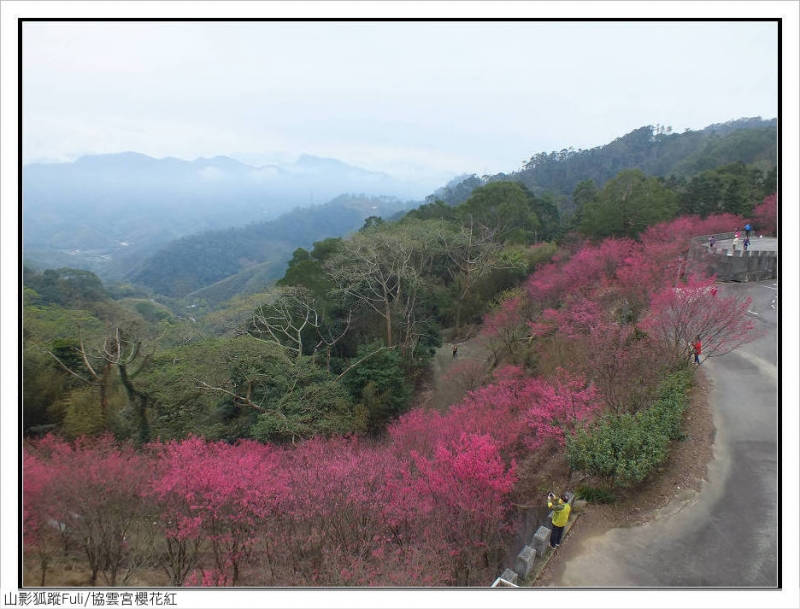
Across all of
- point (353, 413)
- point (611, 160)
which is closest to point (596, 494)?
point (353, 413)

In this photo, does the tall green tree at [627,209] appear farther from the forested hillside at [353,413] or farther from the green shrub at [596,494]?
the green shrub at [596,494]

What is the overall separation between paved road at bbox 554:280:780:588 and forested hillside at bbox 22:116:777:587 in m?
0.89

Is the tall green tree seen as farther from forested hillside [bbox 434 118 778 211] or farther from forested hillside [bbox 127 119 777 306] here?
forested hillside [bbox 434 118 778 211]

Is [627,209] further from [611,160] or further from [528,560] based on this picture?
[611,160]

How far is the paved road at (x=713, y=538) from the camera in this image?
20.8ft

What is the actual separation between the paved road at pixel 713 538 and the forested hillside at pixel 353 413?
0.89 metres

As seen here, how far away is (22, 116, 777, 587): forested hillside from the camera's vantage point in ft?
24.3

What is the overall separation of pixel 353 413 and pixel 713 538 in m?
10.7

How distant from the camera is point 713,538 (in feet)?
22.2

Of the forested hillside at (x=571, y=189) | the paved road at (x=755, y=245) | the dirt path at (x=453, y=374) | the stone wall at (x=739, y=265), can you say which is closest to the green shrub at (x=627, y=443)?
the dirt path at (x=453, y=374)

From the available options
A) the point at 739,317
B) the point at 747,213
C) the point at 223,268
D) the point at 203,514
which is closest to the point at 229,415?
the point at 203,514

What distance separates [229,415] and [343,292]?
789 cm

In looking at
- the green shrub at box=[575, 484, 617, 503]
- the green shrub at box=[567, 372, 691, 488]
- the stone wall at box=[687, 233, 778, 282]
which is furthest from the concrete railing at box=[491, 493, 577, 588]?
the stone wall at box=[687, 233, 778, 282]

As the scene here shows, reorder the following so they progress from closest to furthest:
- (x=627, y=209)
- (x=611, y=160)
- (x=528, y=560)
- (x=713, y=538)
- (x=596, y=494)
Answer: (x=528, y=560)
(x=713, y=538)
(x=596, y=494)
(x=627, y=209)
(x=611, y=160)
